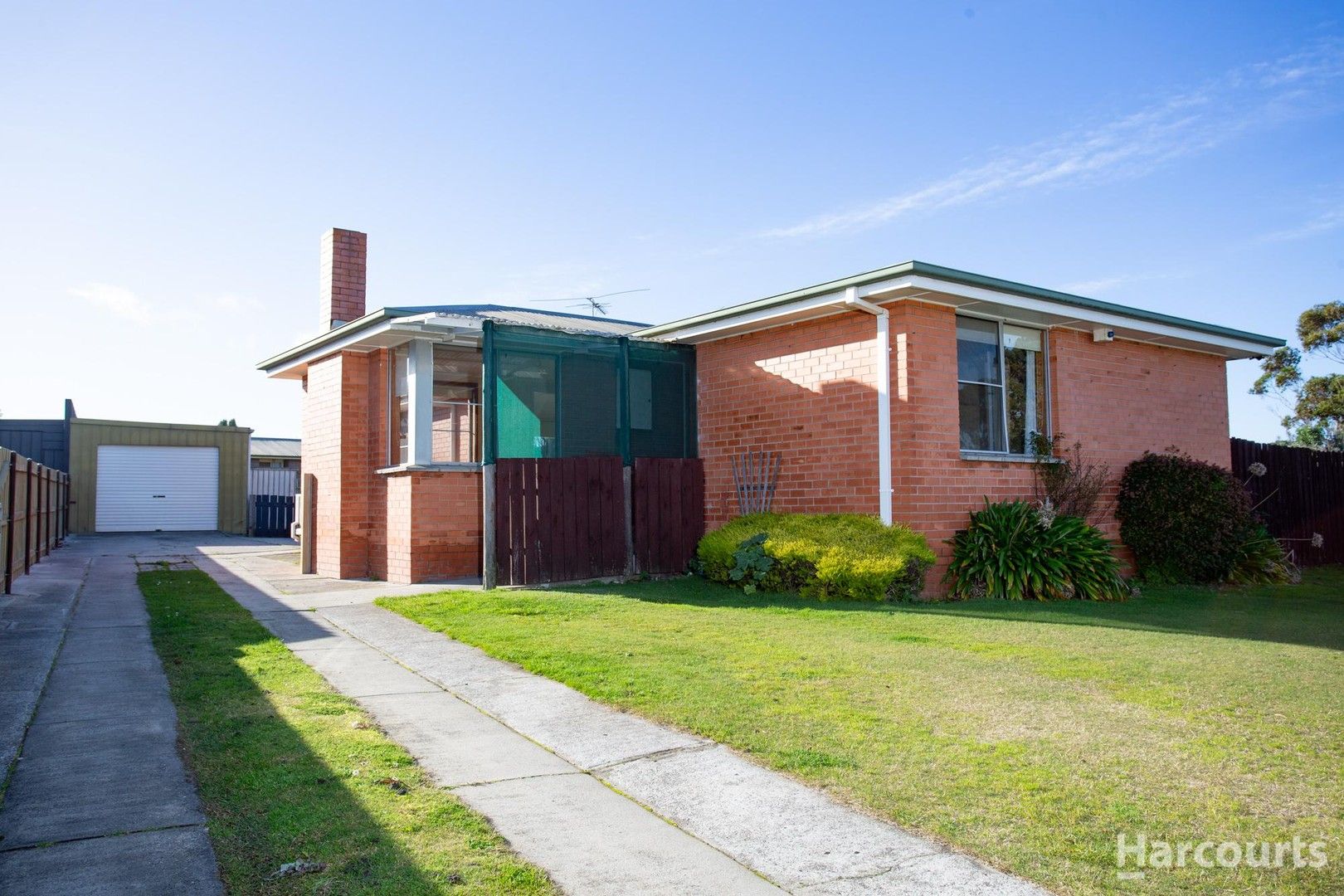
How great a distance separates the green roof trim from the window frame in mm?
623

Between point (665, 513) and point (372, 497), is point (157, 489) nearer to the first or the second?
point (372, 497)

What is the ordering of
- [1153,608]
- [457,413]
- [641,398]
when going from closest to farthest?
[1153,608] → [641,398] → [457,413]

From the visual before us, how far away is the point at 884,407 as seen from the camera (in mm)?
10688

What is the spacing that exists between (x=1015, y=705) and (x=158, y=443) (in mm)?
28977

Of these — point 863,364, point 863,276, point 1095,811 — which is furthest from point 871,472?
point 1095,811

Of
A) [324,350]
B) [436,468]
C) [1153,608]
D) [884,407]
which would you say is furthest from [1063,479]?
[324,350]

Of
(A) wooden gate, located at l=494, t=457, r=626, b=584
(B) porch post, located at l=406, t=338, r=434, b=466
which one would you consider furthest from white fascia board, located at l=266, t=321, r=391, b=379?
(A) wooden gate, located at l=494, t=457, r=626, b=584

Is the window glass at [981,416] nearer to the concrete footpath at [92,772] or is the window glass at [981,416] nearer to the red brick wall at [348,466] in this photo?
the red brick wall at [348,466]

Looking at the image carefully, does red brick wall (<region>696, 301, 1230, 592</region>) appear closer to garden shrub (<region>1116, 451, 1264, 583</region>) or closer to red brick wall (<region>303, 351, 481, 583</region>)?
garden shrub (<region>1116, 451, 1264, 583</region>)

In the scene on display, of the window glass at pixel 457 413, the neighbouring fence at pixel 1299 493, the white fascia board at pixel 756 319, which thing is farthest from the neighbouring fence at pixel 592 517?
the neighbouring fence at pixel 1299 493

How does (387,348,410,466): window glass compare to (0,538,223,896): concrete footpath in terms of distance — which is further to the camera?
(387,348,410,466): window glass

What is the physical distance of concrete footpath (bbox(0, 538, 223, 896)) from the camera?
315 centimetres

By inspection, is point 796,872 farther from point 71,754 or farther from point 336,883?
point 71,754

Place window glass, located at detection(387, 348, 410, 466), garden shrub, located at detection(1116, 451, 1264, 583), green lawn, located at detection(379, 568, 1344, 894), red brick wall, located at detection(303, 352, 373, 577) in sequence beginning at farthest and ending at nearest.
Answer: red brick wall, located at detection(303, 352, 373, 577)
window glass, located at detection(387, 348, 410, 466)
garden shrub, located at detection(1116, 451, 1264, 583)
green lawn, located at detection(379, 568, 1344, 894)
